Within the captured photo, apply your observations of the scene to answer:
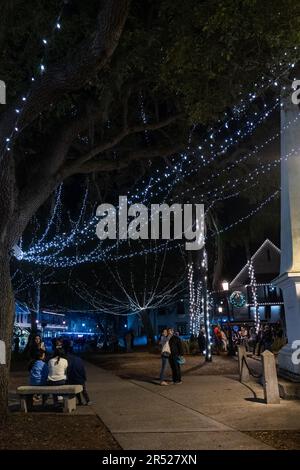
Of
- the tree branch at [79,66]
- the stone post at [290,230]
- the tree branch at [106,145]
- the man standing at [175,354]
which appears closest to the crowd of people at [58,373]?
the man standing at [175,354]

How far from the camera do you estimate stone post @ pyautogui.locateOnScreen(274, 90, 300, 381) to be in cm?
1278

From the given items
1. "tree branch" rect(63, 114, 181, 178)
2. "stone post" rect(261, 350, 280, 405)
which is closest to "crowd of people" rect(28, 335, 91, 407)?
"stone post" rect(261, 350, 280, 405)

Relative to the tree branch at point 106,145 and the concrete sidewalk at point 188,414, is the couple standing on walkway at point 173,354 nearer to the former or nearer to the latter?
the concrete sidewalk at point 188,414

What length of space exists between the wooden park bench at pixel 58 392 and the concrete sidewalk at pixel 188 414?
55cm

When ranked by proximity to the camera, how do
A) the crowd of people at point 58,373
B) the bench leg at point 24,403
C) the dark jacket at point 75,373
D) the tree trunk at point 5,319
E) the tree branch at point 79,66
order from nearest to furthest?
the tree branch at point 79,66, the tree trunk at point 5,319, the bench leg at point 24,403, the crowd of people at point 58,373, the dark jacket at point 75,373

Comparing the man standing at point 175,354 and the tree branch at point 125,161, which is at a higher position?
the tree branch at point 125,161

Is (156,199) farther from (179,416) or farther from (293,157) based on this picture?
(179,416)

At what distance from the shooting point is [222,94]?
1256 cm

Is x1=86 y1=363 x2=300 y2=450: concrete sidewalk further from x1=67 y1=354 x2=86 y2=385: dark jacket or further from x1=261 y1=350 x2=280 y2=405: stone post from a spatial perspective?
x1=67 y1=354 x2=86 y2=385: dark jacket

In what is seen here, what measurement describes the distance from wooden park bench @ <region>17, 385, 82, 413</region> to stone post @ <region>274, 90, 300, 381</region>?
5.35m

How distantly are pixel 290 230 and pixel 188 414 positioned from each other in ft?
18.9

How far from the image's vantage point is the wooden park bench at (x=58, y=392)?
391 inches
